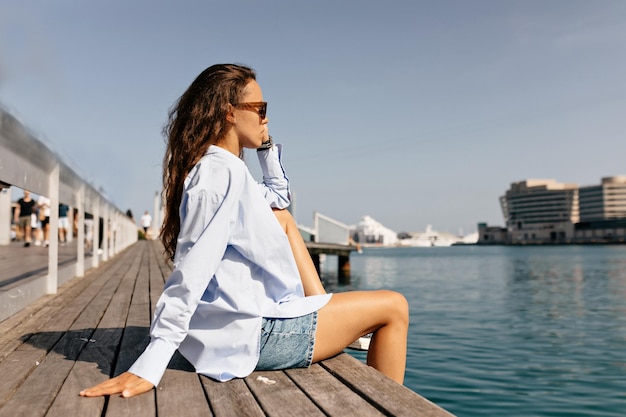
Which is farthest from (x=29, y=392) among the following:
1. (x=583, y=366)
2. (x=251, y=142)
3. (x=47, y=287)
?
(x=583, y=366)

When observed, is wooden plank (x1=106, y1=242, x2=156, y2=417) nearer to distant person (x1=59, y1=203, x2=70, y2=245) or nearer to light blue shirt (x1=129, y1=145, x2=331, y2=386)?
light blue shirt (x1=129, y1=145, x2=331, y2=386)

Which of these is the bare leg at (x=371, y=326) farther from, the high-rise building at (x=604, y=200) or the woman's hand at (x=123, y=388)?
the high-rise building at (x=604, y=200)

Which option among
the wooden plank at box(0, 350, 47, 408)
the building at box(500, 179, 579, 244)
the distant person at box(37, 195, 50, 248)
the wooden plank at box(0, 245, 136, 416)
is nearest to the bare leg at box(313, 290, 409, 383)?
the wooden plank at box(0, 245, 136, 416)

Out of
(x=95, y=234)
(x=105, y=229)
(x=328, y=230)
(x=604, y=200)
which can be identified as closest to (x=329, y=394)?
(x=95, y=234)

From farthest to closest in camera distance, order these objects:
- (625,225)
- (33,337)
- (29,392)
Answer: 1. (625,225)
2. (33,337)
3. (29,392)

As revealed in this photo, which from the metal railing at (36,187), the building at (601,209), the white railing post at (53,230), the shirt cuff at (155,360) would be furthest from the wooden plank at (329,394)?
the building at (601,209)

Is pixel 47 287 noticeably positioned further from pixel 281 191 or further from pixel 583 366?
pixel 583 366

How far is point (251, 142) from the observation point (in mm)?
2289

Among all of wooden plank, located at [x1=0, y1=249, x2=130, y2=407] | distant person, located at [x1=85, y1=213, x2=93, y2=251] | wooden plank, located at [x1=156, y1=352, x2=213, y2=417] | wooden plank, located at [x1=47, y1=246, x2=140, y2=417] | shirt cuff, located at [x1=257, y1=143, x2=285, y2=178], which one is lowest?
wooden plank, located at [x1=0, y1=249, x2=130, y2=407]

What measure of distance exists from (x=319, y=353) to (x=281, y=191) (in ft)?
2.82

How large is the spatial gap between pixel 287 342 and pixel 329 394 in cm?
31

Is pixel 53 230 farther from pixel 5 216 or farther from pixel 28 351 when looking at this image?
pixel 28 351

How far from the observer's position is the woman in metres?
1.95

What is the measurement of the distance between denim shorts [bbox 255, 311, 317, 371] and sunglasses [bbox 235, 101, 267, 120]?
2.63 ft
